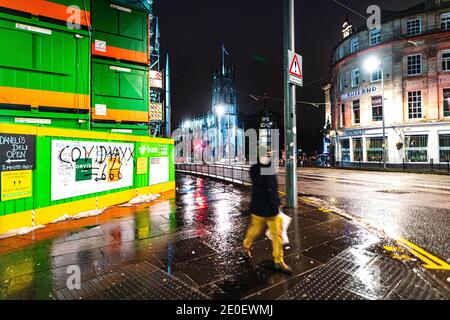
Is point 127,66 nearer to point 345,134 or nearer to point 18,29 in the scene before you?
point 18,29

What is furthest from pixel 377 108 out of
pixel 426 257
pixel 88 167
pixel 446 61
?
pixel 88 167

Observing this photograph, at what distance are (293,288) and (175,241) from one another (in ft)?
8.99

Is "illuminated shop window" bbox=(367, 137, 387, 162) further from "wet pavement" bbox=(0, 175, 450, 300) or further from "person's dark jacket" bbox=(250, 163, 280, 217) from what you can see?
"person's dark jacket" bbox=(250, 163, 280, 217)

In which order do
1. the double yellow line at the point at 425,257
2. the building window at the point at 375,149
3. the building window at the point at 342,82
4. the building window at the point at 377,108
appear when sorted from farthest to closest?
1. the building window at the point at 342,82
2. the building window at the point at 375,149
3. the building window at the point at 377,108
4. the double yellow line at the point at 425,257

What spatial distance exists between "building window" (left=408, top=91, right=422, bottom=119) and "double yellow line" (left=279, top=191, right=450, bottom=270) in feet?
97.1

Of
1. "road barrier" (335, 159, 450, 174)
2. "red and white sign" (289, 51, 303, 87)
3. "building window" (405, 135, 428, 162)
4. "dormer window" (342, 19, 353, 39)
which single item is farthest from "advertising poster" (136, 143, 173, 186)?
"dormer window" (342, 19, 353, 39)

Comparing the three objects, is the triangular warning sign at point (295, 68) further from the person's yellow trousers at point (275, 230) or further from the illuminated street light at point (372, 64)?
the illuminated street light at point (372, 64)

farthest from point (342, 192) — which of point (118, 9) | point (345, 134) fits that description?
point (345, 134)

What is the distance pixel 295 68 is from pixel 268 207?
558 cm

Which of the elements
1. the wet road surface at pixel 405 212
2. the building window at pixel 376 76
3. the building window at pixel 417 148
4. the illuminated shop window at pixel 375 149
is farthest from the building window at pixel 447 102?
the wet road surface at pixel 405 212

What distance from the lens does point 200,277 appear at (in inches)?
156

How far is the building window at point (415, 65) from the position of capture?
96.3 feet

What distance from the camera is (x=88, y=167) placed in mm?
8039

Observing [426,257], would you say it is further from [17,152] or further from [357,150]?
[357,150]
